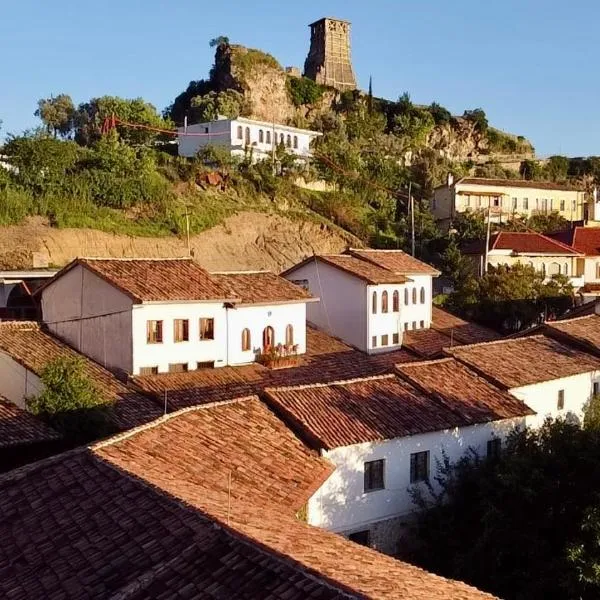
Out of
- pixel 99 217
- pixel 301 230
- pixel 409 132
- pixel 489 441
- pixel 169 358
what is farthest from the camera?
pixel 409 132

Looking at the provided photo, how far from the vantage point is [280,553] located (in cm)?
988

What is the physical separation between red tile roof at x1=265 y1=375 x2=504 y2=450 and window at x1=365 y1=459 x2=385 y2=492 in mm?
735

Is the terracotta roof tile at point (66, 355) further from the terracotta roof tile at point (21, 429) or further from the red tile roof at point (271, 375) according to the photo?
the terracotta roof tile at point (21, 429)

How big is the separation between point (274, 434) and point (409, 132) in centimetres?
6424

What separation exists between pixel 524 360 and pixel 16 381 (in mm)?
16219

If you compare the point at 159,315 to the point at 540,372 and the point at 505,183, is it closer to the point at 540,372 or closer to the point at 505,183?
the point at 540,372

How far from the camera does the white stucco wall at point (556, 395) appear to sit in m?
24.5

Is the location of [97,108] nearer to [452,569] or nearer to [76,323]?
[76,323]

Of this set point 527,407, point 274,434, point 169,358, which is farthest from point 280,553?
point 169,358

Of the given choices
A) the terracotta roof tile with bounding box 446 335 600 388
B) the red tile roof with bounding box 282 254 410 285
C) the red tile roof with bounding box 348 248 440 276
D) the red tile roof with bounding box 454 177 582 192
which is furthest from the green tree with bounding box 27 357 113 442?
the red tile roof with bounding box 454 177 582 192

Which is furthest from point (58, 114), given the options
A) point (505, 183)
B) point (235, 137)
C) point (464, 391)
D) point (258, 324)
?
point (464, 391)

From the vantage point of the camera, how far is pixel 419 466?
2028 centimetres

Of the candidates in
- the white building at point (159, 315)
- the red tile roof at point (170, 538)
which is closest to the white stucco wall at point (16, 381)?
the white building at point (159, 315)

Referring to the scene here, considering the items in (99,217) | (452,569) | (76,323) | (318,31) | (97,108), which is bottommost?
→ (452,569)
